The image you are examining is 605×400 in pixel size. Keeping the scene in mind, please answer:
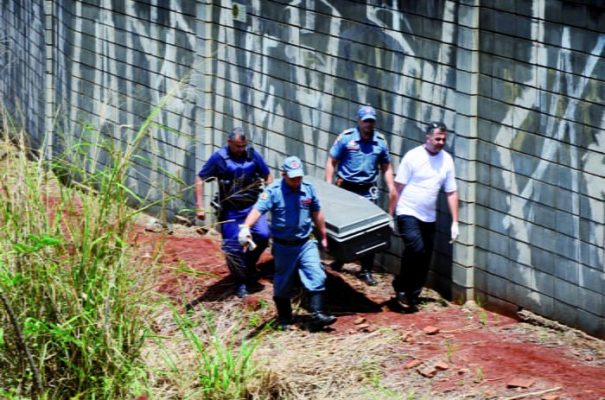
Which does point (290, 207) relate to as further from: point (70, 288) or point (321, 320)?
point (70, 288)

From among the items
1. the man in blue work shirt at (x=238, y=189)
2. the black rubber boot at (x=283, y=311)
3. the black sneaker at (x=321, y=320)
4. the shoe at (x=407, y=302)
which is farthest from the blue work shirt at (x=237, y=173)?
the shoe at (x=407, y=302)

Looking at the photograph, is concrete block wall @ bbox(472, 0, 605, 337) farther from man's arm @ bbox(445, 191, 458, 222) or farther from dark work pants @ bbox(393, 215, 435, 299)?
dark work pants @ bbox(393, 215, 435, 299)

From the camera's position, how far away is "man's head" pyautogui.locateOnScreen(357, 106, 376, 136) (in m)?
11.4

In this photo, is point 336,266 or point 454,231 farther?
point 336,266

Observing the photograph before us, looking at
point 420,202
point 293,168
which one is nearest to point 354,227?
point 420,202

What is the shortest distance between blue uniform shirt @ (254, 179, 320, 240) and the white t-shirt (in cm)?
83

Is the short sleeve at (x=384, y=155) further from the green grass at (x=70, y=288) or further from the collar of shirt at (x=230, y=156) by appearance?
the green grass at (x=70, y=288)

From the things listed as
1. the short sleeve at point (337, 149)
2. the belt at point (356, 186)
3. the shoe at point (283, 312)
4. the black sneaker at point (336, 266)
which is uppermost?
the short sleeve at point (337, 149)

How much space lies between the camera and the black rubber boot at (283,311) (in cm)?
1088

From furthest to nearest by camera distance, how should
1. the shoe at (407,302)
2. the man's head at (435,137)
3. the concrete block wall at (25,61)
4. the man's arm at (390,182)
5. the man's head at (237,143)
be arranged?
the concrete block wall at (25,61)
the man's head at (237,143)
the man's arm at (390,182)
the shoe at (407,302)
the man's head at (435,137)

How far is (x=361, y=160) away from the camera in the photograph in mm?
11664

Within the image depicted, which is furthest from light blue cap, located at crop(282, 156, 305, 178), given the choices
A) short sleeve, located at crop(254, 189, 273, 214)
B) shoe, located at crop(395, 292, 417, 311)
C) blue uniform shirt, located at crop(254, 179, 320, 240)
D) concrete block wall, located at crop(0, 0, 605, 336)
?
shoe, located at crop(395, 292, 417, 311)

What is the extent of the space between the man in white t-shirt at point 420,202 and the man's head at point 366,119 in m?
0.44

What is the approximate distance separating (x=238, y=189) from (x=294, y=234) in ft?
3.94
